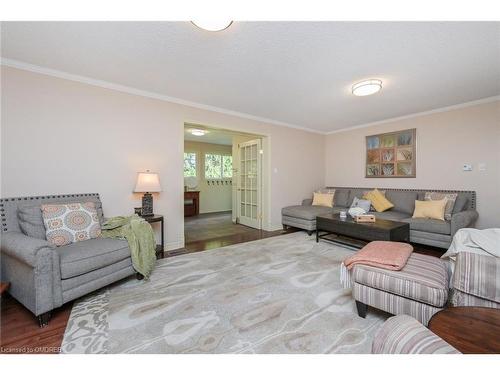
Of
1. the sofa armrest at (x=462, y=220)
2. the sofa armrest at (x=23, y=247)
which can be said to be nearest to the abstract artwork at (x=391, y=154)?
the sofa armrest at (x=462, y=220)

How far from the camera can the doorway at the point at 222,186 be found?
4.47 m

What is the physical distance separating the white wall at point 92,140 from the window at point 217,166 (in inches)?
140

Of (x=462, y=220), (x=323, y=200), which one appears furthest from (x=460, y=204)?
(x=323, y=200)

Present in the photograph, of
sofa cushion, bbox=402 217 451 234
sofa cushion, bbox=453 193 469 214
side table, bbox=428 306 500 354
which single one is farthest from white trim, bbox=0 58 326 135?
side table, bbox=428 306 500 354

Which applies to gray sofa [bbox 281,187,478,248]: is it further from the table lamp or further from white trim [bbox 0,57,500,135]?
the table lamp

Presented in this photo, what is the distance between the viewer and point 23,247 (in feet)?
5.47

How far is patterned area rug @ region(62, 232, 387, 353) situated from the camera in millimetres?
1429

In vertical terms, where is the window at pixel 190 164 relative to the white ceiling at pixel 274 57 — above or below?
below

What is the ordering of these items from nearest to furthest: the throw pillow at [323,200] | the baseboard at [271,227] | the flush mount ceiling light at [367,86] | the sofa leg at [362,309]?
1. the sofa leg at [362,309]
2. the flush mount ceiling light at [367,86]
3. the baseboard at [271,227]
4. the throw pillow at [323,200]

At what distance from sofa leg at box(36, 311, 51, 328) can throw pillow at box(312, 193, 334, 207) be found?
4.44 metres

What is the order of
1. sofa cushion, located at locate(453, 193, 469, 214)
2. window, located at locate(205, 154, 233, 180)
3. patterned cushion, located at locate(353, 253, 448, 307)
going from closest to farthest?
patterned cushion, located at locate(353, 253, 448, 307) → sofa cushion, located at locate(453, 193, 469, 214) → window, located at locate(205, 154, 233, 180)

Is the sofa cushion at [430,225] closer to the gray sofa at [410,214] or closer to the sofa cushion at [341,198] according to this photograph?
the gray sofa at [410,214]

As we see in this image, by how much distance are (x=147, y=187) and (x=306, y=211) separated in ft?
9.34
